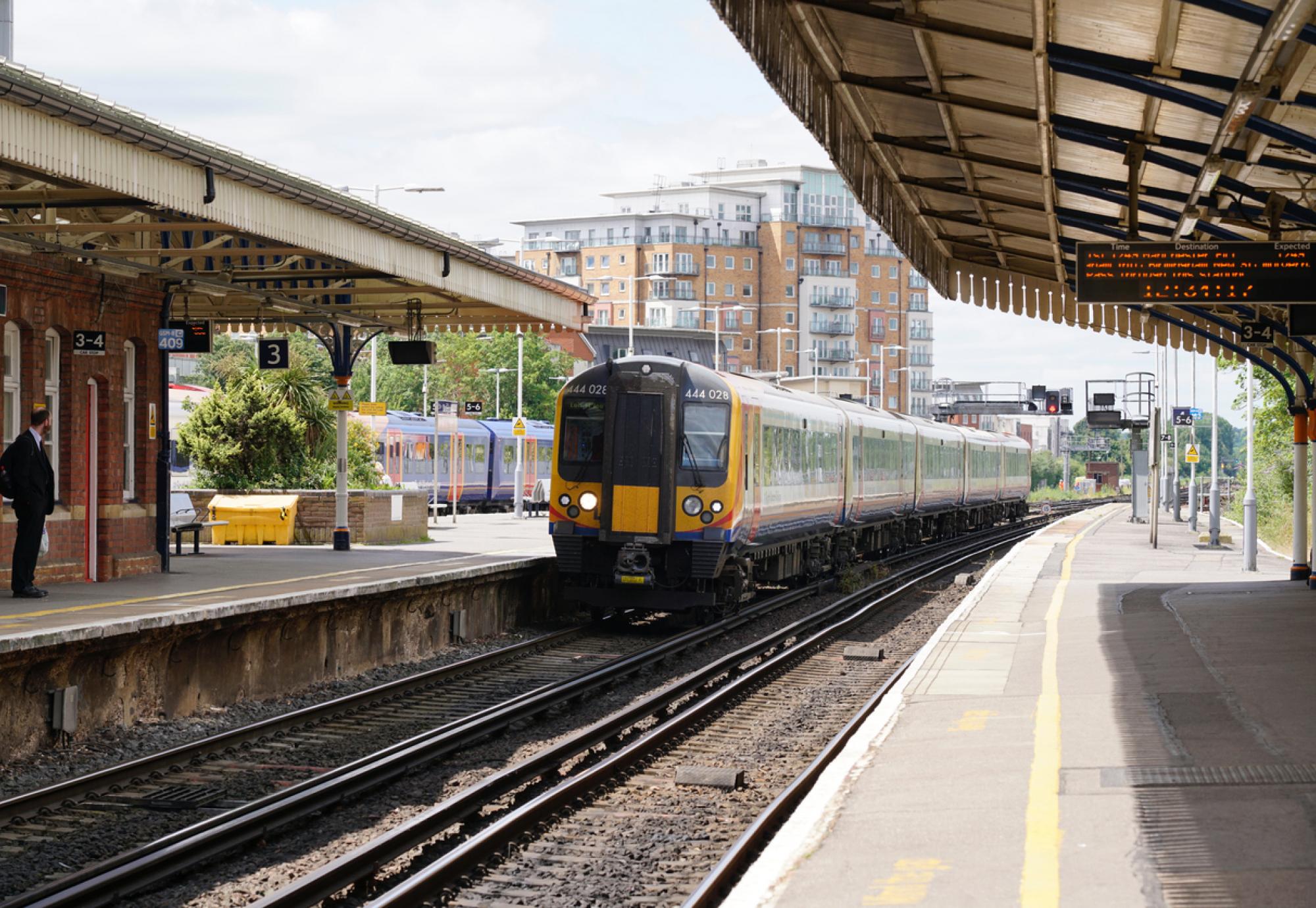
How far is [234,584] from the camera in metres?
16.5

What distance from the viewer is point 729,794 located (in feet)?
32.6

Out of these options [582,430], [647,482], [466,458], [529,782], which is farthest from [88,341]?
[466,458]

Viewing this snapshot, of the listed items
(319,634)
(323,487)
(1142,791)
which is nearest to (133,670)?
(319,634)

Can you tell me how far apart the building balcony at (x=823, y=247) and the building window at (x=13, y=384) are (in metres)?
112

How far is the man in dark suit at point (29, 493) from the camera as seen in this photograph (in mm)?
13766

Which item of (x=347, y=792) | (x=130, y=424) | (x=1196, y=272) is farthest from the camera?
(x=130, y=424)

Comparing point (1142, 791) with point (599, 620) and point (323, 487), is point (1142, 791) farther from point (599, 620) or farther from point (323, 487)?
point (323, 487)

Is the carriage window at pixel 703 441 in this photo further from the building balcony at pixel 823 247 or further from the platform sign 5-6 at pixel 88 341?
the building balcony at pixel 823 247

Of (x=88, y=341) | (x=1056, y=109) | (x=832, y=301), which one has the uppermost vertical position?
(x=832, y=301)

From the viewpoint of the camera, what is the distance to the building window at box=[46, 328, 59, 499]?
16016 millimetres

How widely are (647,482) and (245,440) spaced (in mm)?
14588

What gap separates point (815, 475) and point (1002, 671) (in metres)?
10.8

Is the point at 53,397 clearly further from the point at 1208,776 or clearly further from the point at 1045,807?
the point at 1208,776

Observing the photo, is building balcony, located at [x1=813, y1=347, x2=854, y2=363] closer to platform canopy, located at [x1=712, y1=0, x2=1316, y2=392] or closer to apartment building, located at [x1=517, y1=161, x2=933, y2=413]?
apartment building, located at [x1=517, y1=161, x2=933, y2=413]
